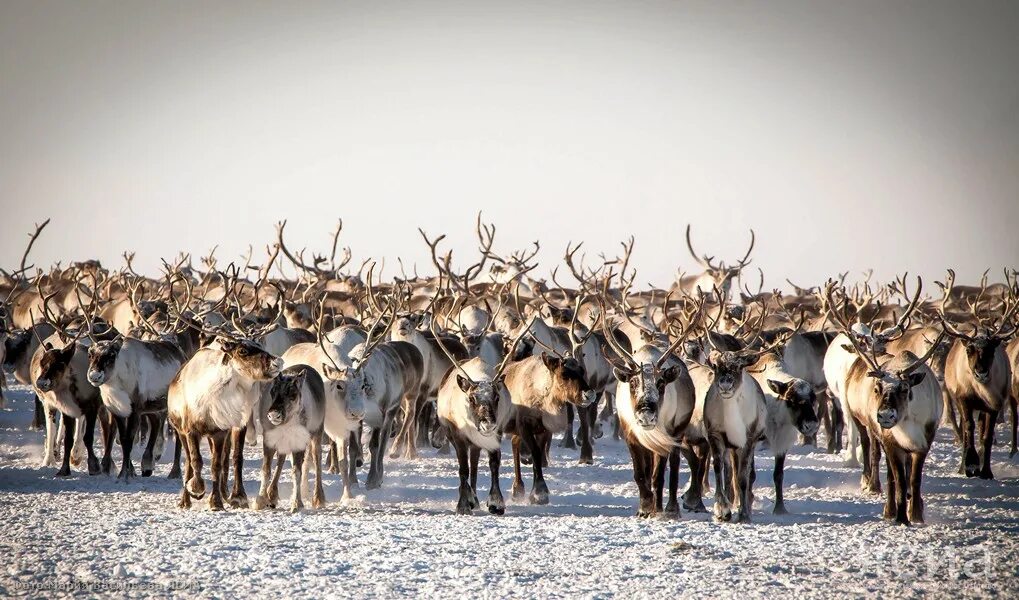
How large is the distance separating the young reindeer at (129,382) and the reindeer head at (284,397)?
2.63 metres

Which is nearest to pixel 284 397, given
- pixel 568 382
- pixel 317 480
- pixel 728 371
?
pixel 317 480

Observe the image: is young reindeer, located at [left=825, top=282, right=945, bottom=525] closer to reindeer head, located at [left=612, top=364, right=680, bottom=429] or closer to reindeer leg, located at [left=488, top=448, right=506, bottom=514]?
reindeer head, located at [left=612, top=364, right=680, bottom=429]

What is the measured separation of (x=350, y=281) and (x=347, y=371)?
18812 millimetres

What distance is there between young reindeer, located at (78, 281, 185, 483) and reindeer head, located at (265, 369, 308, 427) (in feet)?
8.62

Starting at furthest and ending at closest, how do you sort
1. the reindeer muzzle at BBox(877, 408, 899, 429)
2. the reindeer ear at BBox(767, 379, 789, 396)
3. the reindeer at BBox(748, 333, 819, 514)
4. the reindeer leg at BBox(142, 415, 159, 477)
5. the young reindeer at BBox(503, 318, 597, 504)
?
the reindeer leg at BBox(142, 415, 159, 477), the young reindeer at BBox(503, 318, 597, 504), the reindeer ear at BBox(767, 379, 789, 396), the reindeer at BBox(748, 333, 819, 514), the reindeer muzzle at BBox(877, 408, 899, 429)

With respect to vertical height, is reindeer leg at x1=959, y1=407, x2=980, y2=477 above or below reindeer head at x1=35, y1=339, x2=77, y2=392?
below

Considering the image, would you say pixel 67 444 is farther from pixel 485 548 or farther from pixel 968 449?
pixel 968 449

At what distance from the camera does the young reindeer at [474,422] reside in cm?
1058

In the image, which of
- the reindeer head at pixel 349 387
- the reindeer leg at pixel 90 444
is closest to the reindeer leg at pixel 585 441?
the reindeer head at pixel 349 387

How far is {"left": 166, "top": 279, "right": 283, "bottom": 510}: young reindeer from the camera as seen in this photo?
33.5 ft

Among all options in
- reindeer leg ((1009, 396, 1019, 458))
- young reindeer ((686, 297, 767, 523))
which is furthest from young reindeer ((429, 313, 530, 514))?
reindeer leg ((1009, 396, 1019, 458))

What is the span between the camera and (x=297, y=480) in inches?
414

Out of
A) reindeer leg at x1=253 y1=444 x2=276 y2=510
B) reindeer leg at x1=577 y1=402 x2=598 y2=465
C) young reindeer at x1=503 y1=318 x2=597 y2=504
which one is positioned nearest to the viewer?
reindeer leg at x1=253 y1=444 x2=276 y2=510

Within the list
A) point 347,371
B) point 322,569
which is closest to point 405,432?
point 347,371
